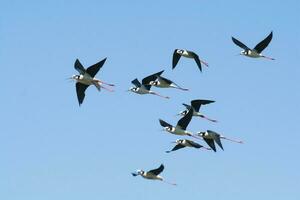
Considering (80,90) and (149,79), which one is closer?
(80,90)

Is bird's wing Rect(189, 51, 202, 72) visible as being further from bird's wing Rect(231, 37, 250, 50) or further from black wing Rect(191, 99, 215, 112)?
black wing Rect(191, 99, 215, 112)

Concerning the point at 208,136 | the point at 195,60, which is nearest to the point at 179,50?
the point at 195,60

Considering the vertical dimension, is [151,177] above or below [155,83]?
below

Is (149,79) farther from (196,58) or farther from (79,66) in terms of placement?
(79,66)

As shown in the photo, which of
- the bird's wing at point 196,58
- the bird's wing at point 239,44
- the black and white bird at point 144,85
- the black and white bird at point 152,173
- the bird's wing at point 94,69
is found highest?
the bird's wing at point 94,69

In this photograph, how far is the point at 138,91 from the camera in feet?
196

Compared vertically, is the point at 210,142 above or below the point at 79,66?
below

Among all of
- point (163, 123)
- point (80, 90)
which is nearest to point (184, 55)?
point (163, 123)

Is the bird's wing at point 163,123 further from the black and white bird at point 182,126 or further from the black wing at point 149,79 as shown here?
the black wing at point 149,79

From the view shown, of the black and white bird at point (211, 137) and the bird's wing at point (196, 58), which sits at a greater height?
the bird's wing at point (196, 58)

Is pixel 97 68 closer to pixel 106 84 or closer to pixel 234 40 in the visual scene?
pixel 106 84

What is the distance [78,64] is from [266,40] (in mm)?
10630

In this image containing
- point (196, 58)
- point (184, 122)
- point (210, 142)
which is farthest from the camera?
point (196, 58)

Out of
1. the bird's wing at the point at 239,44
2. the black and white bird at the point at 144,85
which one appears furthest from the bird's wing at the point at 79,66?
the bird's wing at the point at 239,44
